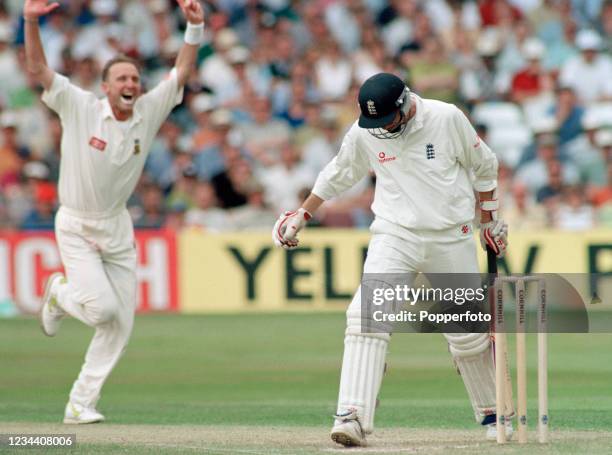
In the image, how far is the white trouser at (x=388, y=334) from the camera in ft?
22.6

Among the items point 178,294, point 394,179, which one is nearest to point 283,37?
point 178,294

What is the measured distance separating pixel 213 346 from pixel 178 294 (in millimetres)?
2389

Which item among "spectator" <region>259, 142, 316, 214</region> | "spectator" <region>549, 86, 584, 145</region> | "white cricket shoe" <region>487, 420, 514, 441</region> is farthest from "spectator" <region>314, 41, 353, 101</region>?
"white cricket shoe" <region>487, 420, 514, 441</region>

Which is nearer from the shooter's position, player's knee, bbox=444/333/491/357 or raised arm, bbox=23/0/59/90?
player's knee, bbox=444/333/491/357

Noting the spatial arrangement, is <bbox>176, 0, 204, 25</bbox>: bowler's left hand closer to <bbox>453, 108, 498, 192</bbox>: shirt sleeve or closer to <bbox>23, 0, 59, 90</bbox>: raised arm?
<bbox>23, 0, 59, 90</bbox>: raised arm

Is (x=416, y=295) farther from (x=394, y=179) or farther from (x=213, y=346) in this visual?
(x=213, y=346)

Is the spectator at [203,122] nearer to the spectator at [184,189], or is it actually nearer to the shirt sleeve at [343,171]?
the spectator at [184,189]

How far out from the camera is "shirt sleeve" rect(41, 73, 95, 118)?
8.63 metres

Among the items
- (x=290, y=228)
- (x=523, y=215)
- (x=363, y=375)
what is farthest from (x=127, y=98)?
(x=523, y=215)

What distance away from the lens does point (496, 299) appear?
22.0 feet

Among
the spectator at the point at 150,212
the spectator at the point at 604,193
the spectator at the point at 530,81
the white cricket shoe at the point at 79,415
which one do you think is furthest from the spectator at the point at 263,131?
the white cricket shoe at the point at 79,415

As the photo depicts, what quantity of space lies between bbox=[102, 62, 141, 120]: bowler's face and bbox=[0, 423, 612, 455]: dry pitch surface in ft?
6.68

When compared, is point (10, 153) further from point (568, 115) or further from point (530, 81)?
point (568, 115)

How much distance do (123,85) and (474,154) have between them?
2.56 meters
